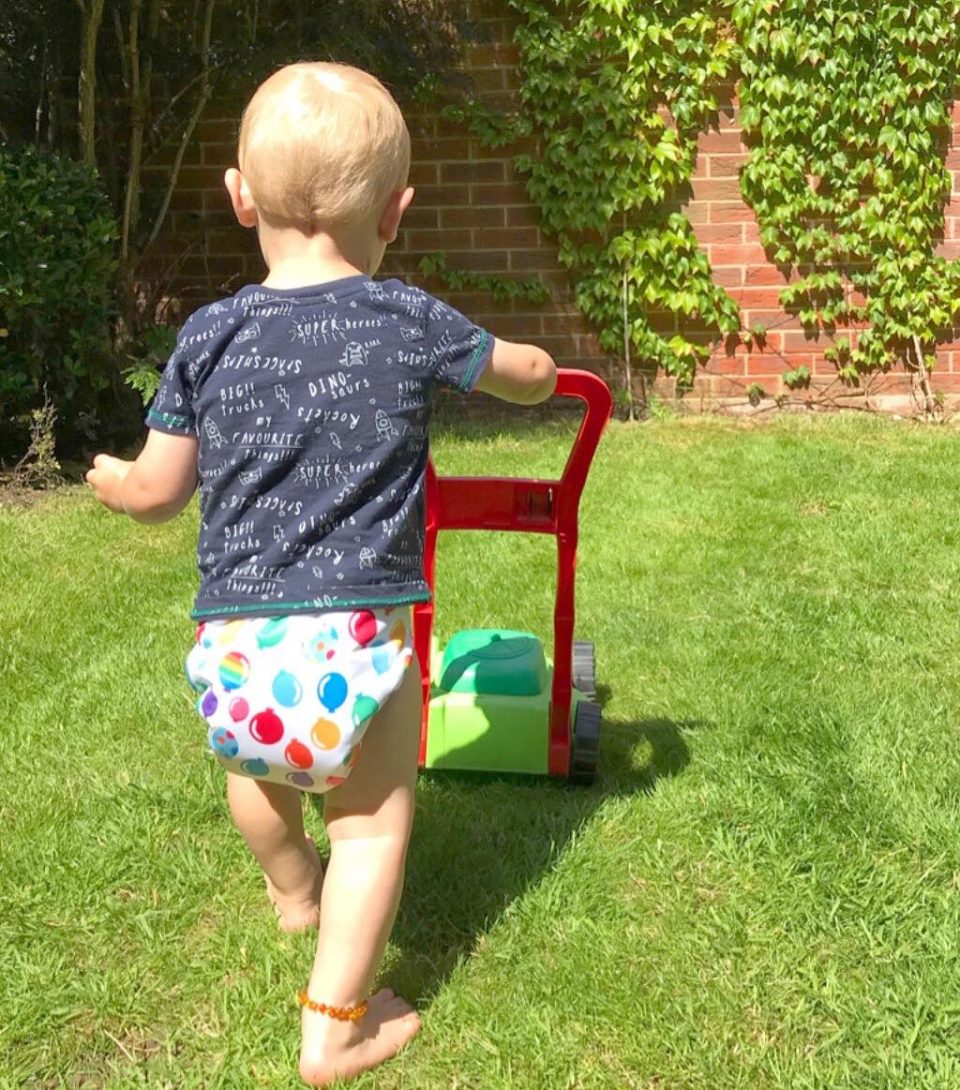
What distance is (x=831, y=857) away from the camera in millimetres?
2252

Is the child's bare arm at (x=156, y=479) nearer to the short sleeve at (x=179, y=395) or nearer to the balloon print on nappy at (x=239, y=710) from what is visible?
the short sleeve at (x=179, y=395)

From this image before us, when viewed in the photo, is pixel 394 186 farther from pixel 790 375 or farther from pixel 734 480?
pixel 790 375

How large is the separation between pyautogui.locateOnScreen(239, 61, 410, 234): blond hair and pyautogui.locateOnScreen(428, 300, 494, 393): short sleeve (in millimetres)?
A: 195

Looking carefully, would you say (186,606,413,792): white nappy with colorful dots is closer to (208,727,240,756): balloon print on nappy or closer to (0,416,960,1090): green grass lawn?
(208,727,240,756): balloon print on nappy

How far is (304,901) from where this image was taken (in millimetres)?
2082

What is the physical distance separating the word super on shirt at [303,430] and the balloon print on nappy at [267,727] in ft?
0.50

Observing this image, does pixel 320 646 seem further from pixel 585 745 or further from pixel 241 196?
pixel 585 745

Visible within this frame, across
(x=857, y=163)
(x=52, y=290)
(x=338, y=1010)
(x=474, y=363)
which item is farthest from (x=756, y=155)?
(x=338, y=1010)

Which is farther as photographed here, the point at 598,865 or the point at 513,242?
the point at 513,242

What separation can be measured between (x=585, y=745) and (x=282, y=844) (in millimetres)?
815

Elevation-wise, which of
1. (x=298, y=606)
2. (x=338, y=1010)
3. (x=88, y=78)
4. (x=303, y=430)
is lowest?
(x=338, y=1010)

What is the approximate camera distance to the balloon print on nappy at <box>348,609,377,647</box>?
1721 millimetres

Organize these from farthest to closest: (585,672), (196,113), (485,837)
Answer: (196,113)
(585,672)
(485,837)

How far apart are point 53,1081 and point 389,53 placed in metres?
5.79
